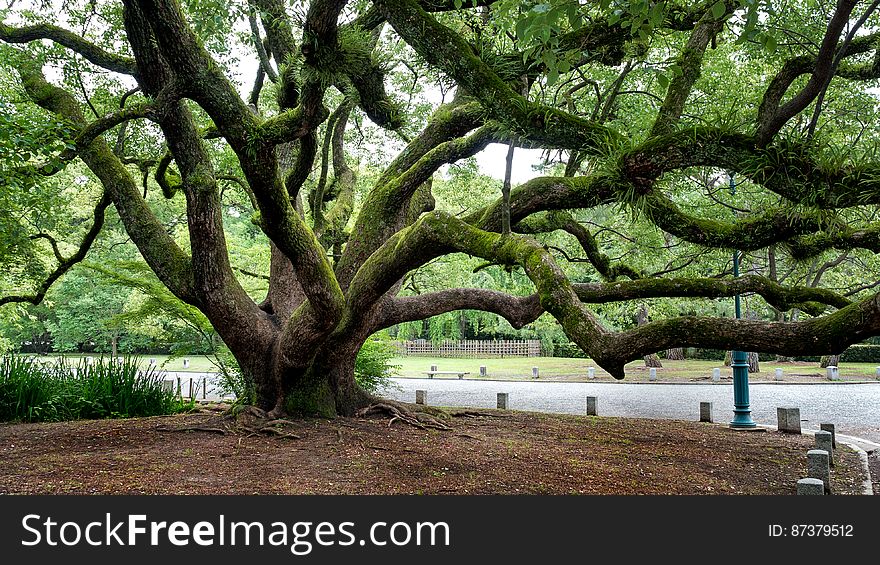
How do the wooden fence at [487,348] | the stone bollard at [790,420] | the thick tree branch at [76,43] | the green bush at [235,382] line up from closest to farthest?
the thick tree branch at [76,43] → the green bush at [235,382] → the stone bollard at [790,420] → the wooden fence at [487,348]

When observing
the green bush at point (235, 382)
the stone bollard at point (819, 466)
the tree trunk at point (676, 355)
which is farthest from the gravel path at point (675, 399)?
the tree trunk at point (676, 355)

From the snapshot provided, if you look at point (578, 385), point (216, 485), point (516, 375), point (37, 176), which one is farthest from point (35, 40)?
point (516, 375)

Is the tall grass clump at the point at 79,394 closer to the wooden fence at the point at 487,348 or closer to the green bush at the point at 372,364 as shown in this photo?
the green bush at the point at 372,364

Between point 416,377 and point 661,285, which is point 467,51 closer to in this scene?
point 661,285

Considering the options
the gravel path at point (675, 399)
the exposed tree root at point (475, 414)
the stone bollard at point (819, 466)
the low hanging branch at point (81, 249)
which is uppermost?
the low hanging branch at point (81, 249)

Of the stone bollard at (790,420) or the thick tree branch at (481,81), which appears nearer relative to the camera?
the thick tree branch at (481,81)

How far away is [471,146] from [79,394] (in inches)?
352

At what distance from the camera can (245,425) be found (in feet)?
32.4

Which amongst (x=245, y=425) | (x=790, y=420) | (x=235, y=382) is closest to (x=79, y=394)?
(x=235, y=382)

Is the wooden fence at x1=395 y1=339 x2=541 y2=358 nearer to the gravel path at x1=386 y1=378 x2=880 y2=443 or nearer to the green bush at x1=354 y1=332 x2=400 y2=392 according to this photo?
the gravel path at x1=386 y1=378 x2=880 y2=443

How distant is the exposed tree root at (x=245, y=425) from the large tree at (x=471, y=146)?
1.00 feet

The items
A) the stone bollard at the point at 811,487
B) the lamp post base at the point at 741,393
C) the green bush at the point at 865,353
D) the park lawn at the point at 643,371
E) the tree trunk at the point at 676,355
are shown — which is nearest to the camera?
the stone bollard at the point at 811,487

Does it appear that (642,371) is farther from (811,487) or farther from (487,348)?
(811,487)

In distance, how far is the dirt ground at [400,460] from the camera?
666cm
